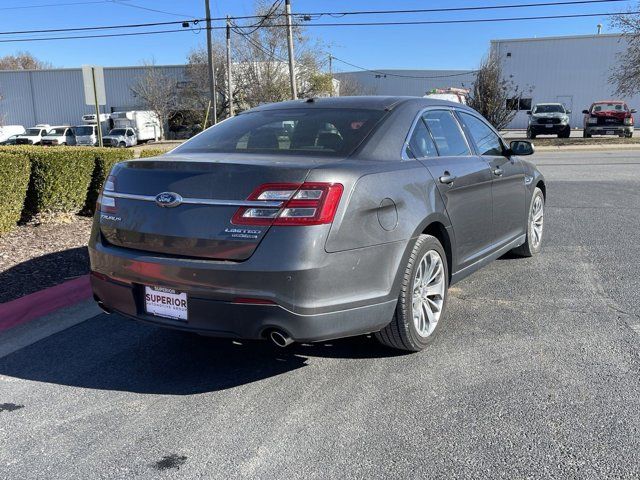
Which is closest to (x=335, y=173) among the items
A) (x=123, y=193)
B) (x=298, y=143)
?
(x=298, y=143)

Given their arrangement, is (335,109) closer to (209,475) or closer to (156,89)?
(209,475)

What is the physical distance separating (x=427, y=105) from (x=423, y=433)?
2.45 metres

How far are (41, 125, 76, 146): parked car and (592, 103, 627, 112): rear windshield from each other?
32.5 metres

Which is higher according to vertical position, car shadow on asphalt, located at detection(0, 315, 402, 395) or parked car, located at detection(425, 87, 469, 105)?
parked car, located at detection(425, 87, 469, 105)

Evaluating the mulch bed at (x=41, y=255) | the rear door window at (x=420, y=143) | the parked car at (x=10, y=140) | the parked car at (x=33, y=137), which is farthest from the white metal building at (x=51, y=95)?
the rear door window at (x=420, y=143)

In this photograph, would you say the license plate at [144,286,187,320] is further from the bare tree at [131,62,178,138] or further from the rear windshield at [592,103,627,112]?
the bare tree at [131,62,178,138]

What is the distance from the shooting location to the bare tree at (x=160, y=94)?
161 feet

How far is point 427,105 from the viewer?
14.2 feet

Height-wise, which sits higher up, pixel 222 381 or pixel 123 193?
pixel 123 193

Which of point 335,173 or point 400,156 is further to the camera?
point 400,156

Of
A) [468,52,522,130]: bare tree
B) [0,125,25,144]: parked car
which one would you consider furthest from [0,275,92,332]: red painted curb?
[0,125,25,144]: parked car

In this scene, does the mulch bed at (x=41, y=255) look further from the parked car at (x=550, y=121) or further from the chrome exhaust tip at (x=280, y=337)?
the parked car at (x=550, y=121)

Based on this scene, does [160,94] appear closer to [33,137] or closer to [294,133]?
[33,137]

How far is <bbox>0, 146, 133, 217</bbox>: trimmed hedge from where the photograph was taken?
745 centimetres
